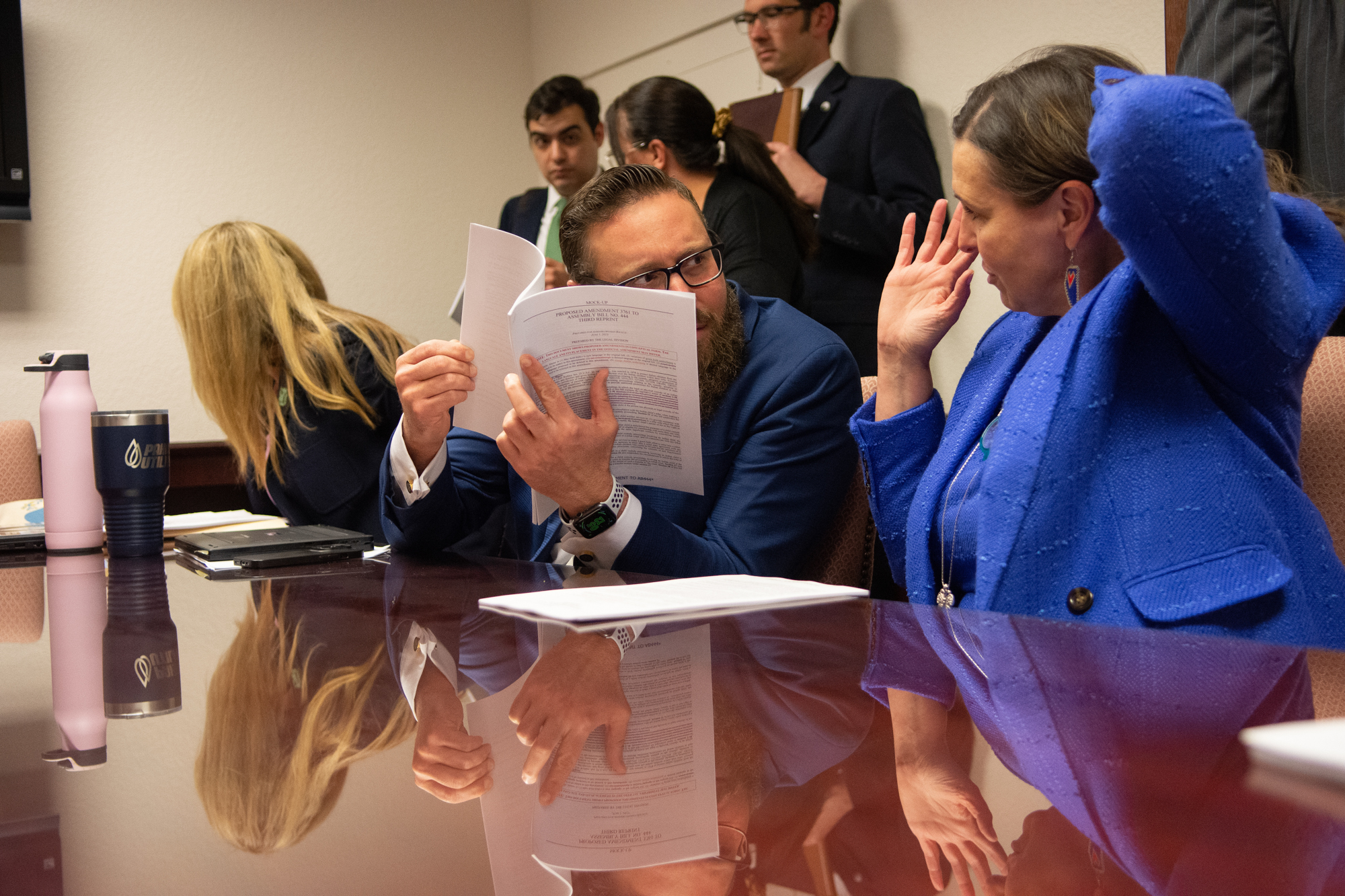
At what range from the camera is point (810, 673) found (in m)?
0.68

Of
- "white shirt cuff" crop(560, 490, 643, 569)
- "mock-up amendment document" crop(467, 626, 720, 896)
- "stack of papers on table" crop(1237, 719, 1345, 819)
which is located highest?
"stack of papers on table" crop(1237, 719, 1345, 819)

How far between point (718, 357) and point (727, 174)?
1.14 m

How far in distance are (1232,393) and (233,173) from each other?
3932 mm

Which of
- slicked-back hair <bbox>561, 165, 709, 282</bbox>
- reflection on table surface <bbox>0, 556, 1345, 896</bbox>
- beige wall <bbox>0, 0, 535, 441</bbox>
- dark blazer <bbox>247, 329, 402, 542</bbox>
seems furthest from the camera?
beige wall <bbox>0, 0, 535, 441</bbox>

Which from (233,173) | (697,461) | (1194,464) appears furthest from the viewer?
(233,173)

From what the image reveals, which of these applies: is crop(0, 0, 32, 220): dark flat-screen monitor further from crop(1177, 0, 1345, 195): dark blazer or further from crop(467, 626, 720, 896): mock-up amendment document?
crop(467, 626, 720, 896): mock-up amendment document

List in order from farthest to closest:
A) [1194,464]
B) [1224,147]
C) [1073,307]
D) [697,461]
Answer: [697,461]
[1073,307]
[1194,464]
[1224,147]

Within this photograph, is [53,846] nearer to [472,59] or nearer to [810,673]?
[810,673]

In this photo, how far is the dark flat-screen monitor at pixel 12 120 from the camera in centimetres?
360

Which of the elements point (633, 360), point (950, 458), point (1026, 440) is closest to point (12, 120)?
point (633, 360)

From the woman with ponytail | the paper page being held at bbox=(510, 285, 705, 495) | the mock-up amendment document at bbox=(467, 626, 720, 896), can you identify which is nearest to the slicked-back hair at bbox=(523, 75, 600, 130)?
the woman with ponytail

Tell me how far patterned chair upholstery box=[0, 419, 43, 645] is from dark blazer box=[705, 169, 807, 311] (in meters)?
1.51

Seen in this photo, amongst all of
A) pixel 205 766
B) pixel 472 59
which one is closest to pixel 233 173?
pixel 472 59

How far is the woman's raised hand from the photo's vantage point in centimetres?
131
